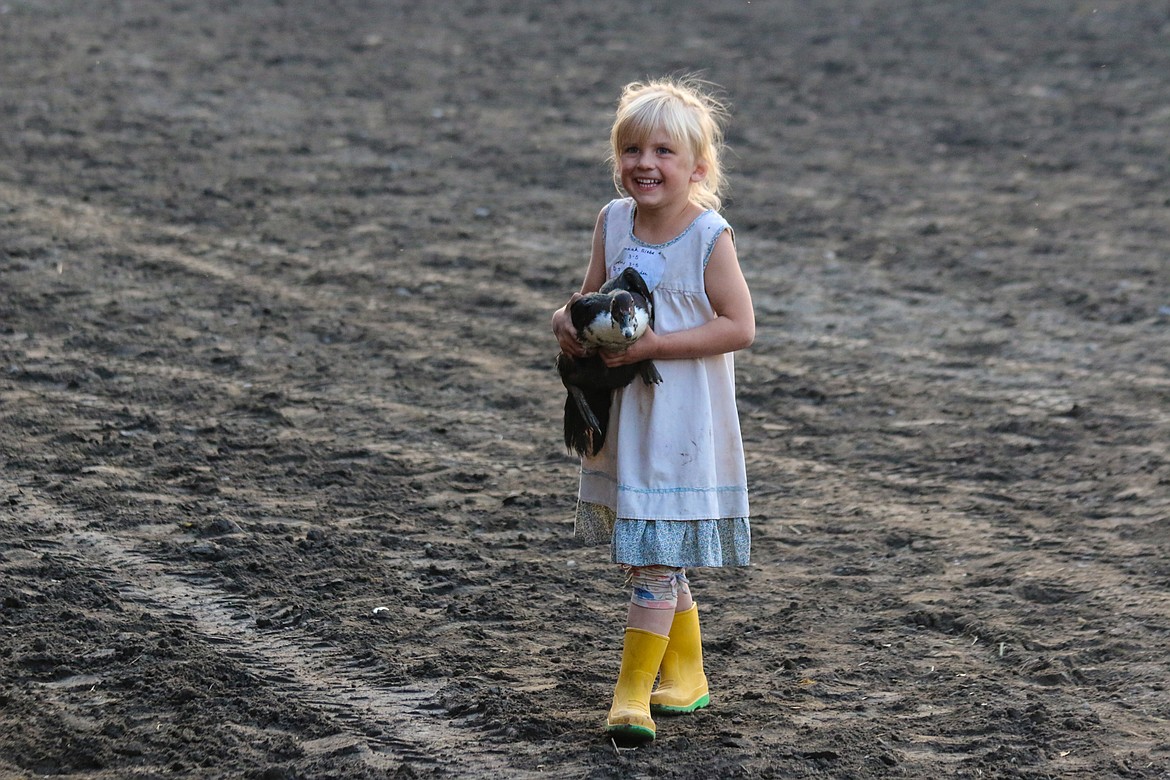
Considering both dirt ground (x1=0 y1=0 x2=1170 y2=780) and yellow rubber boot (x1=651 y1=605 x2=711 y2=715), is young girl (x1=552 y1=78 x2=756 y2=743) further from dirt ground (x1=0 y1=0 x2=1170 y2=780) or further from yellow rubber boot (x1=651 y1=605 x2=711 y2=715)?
dirt ground (x1=0 y1=0 x2=1170 y2=780)

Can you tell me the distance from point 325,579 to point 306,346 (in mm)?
2193

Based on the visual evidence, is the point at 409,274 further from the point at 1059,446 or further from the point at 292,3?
the point at 292,3

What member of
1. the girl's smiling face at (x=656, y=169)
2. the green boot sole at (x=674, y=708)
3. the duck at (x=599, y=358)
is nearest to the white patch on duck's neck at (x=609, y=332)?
the duck at (x=599, y=358)

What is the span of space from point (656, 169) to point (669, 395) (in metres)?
0.54

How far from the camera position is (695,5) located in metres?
14.6

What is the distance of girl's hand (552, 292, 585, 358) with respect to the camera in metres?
3.29

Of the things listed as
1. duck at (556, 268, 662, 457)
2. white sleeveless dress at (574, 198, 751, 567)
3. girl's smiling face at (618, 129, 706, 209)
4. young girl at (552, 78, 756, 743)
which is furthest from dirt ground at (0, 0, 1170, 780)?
girl's smiling face at (618, 129, 706, 209)

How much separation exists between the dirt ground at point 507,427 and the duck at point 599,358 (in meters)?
0.77

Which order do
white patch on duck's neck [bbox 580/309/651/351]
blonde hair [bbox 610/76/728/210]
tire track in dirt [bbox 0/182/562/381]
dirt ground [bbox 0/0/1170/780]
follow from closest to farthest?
white patch on duck's neck [bbox 580/309/651/351]
blonde hair [bbox 610/76/728/210]
dirt ground [bbox 0/0/1170/780]
tire track in dirt [bbox 0/182/562/381]

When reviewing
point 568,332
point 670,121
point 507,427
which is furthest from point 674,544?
point 507,427

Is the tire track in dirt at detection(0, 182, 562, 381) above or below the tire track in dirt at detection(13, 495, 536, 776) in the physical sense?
above

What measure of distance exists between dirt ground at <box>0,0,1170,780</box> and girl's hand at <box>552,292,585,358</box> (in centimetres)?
95

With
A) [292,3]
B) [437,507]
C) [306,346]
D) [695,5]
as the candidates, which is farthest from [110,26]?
[437,507]

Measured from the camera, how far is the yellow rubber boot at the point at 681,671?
3.59 meters
